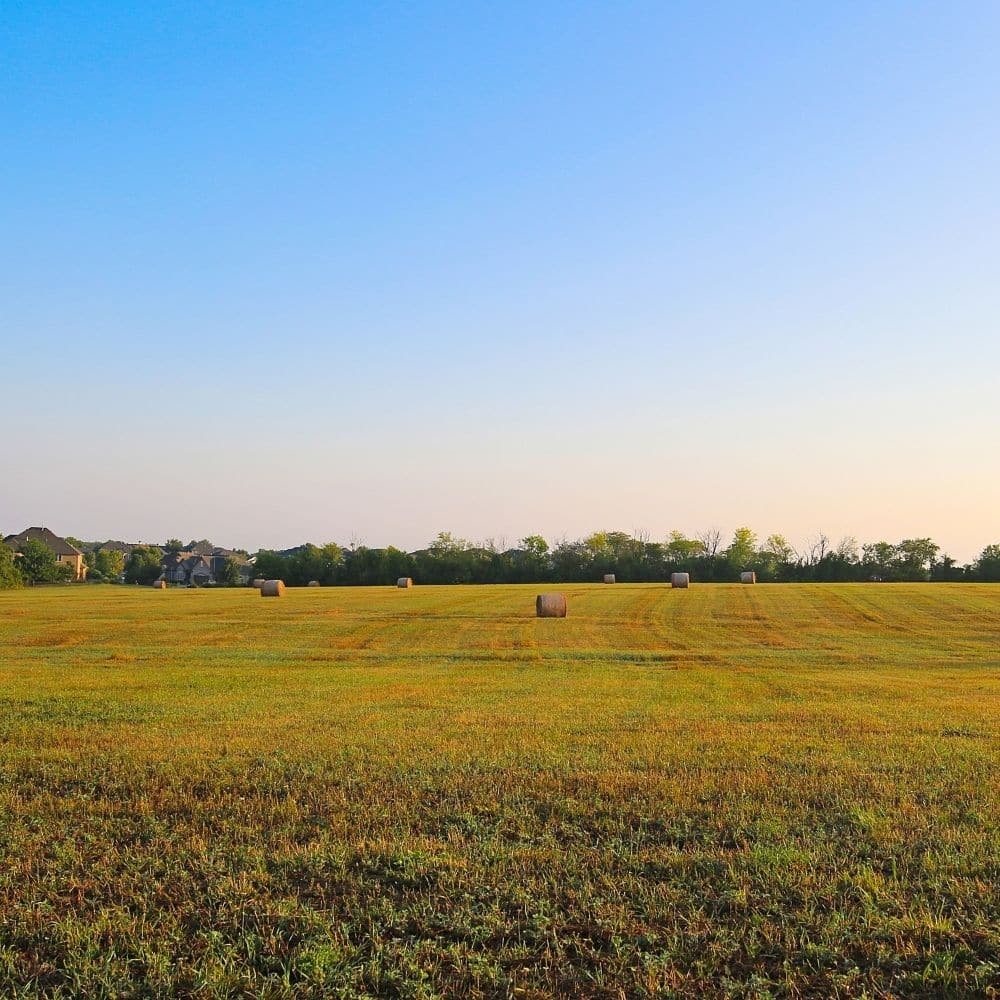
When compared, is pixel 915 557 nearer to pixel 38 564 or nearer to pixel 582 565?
pixel 582 565

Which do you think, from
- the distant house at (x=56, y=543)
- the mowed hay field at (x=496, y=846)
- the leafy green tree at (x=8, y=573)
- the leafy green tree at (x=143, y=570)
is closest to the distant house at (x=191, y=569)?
the leafy green tree at (x=143, y=570)

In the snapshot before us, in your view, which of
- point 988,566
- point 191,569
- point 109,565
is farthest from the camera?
point 191,569

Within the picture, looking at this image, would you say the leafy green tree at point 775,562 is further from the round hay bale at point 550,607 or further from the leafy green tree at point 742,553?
the round hay bale at point 550,607

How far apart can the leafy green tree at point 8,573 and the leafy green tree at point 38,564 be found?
6704 millimetres

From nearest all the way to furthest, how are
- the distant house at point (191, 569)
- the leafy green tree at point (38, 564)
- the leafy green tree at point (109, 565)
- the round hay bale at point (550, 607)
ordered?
the round hay bale at point (550, 607), the leafy green tree at point (38, 564), the distant house at point (191, 569), the leafy green tree at point (109, 565)

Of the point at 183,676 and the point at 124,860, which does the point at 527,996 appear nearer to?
the point at 124,860

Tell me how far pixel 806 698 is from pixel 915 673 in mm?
8489

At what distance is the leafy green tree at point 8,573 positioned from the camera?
310ft

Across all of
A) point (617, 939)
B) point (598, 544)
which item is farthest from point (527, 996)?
point (598, 544)

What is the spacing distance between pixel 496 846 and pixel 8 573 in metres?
106

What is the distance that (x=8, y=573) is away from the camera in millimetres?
96438

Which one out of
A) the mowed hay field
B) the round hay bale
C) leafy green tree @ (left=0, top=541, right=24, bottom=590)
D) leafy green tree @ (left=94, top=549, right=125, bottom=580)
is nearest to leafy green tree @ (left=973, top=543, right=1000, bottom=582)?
the round hay bale

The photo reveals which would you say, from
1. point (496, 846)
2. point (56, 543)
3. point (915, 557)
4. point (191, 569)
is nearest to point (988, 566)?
point (915, 557)

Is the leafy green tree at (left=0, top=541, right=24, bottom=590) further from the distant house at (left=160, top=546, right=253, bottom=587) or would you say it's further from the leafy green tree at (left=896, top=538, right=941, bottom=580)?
the leafy green tree at (left=896, top=538, right=941, bottom=580)
